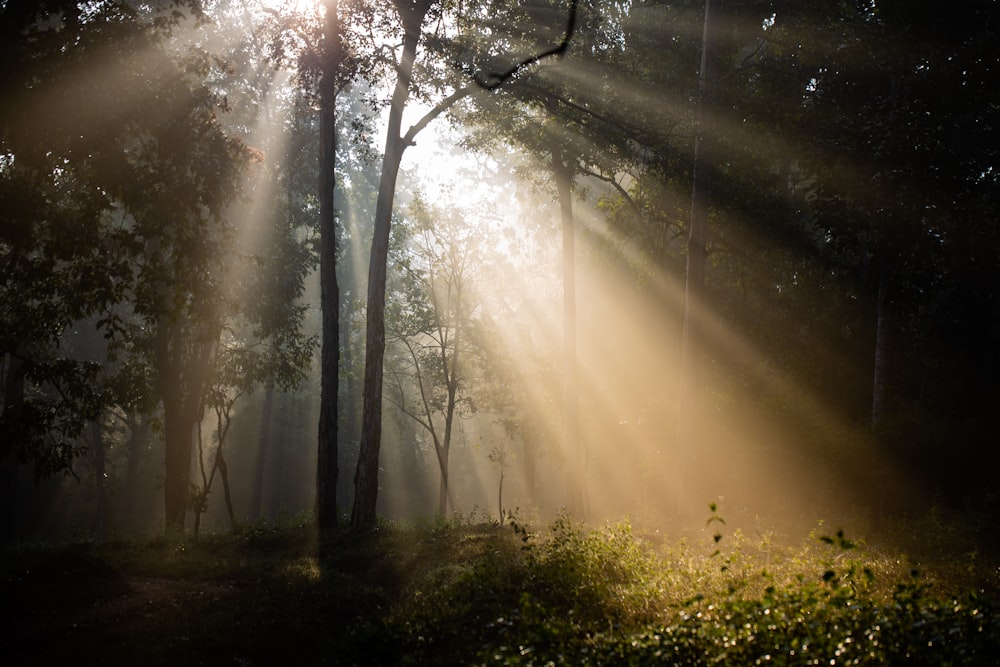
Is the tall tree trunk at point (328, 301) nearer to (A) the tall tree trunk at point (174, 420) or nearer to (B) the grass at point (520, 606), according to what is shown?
(B) the grass at point (520, 606)

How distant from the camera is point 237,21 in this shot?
31812mm

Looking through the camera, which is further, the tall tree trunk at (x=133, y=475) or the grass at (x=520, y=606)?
the tall tree trunk at (x=133, y=475)

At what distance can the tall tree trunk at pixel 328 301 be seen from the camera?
695 inches

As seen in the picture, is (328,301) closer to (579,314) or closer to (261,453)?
(579,314)

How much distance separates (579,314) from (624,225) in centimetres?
761

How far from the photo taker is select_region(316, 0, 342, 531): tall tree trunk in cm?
1766

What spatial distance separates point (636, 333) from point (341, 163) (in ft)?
105

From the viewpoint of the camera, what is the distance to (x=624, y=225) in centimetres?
2489

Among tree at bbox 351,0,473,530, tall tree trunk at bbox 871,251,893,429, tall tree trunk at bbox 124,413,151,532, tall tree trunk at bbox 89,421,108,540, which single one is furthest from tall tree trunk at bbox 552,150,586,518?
tall tree trunk at bbox 124,413,151,532

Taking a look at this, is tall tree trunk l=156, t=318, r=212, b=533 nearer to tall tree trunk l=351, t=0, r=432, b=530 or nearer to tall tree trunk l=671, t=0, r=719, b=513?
tall tree trunk l=351, t=0, r=432, b=530

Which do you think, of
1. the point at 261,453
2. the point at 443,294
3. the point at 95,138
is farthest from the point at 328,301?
the point at 261,453

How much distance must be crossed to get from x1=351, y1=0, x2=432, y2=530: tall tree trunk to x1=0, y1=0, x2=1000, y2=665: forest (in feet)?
0.31

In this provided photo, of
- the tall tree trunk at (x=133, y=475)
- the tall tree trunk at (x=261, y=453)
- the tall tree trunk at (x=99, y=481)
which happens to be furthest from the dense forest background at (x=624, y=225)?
the tall tree trunk at (x=261, y=453)

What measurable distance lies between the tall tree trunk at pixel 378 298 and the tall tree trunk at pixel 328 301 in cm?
79
